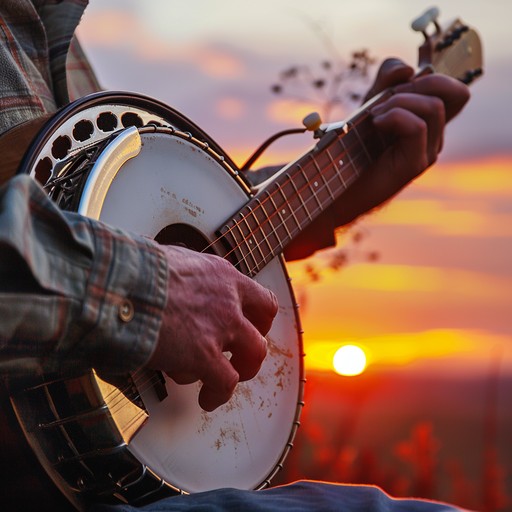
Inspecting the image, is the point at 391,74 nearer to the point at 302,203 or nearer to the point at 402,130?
the point at 402,130

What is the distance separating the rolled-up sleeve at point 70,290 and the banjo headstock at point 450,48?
1195 millimetres

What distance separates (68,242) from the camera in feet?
2.61

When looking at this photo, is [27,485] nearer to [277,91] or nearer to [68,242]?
[68,242]

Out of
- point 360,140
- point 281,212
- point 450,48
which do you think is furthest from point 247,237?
point 450,48

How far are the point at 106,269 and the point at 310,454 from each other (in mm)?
1831

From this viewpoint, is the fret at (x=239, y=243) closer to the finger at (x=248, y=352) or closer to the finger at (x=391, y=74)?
the finger at (x=248, y=352)

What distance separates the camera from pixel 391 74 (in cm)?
175

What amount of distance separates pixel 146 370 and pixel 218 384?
81mm

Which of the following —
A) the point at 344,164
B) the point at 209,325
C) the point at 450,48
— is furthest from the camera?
the point at 450,48

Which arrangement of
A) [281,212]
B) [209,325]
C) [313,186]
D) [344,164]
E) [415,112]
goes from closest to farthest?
[209,325], [281,212], [313,186], [344,164], [415,112]

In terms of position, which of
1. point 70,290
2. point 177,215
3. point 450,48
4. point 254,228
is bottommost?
point 450,48

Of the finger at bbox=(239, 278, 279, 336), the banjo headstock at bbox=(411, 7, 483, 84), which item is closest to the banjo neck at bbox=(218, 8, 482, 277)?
the banjo headstock at bbox=(411, 7, 483, 84)

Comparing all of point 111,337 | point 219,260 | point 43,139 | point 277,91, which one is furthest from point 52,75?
point 277,91

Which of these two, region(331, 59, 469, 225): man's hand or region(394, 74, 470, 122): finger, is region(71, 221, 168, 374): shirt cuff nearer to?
region(331, 59, 469, 225): man's hand
